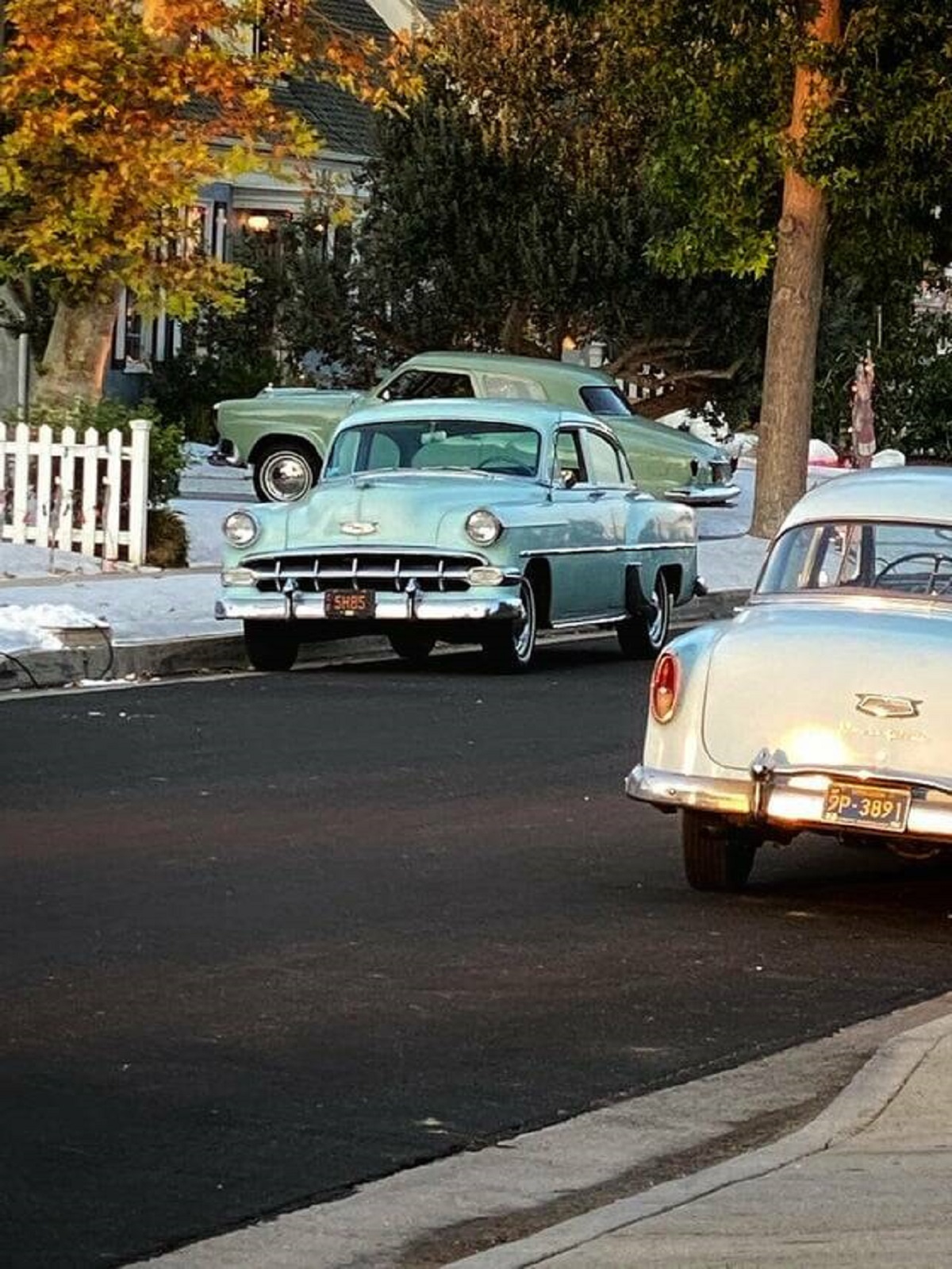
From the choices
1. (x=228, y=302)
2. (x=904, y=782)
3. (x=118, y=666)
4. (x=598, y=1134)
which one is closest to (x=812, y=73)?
(x=228, y=302)

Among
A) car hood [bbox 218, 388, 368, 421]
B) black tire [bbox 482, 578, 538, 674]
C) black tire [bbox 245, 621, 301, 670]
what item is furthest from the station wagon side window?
black tire [bbox 245, 621, 301, 670]

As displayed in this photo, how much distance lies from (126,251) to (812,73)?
8897 millimetres

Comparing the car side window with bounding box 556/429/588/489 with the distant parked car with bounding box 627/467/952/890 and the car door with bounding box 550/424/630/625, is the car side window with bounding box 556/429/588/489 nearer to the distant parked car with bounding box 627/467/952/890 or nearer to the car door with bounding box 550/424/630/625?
the car door with bounding box 550/424/630/625

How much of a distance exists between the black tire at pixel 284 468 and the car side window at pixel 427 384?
1.06 meters

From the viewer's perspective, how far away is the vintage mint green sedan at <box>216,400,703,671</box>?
62.6 ft

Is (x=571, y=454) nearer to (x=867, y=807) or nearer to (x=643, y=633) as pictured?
(x=643, y=633)

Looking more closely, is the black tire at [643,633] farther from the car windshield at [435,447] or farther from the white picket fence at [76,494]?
the white picket fence at [76,494]

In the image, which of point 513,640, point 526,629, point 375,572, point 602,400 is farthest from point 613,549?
point 602,400

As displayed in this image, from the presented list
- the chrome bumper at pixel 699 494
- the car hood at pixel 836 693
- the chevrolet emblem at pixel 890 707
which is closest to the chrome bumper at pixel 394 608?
the car hood at pixel 836 693

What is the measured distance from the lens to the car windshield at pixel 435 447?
2078 centimetres

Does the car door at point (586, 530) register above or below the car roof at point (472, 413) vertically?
below

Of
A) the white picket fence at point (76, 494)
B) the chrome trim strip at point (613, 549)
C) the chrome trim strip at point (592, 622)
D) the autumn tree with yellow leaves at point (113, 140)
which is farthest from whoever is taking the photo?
the autumn tree with yellow leaves at point (113, 140)

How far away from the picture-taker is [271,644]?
778 inches

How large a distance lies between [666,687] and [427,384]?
66.5 feet
